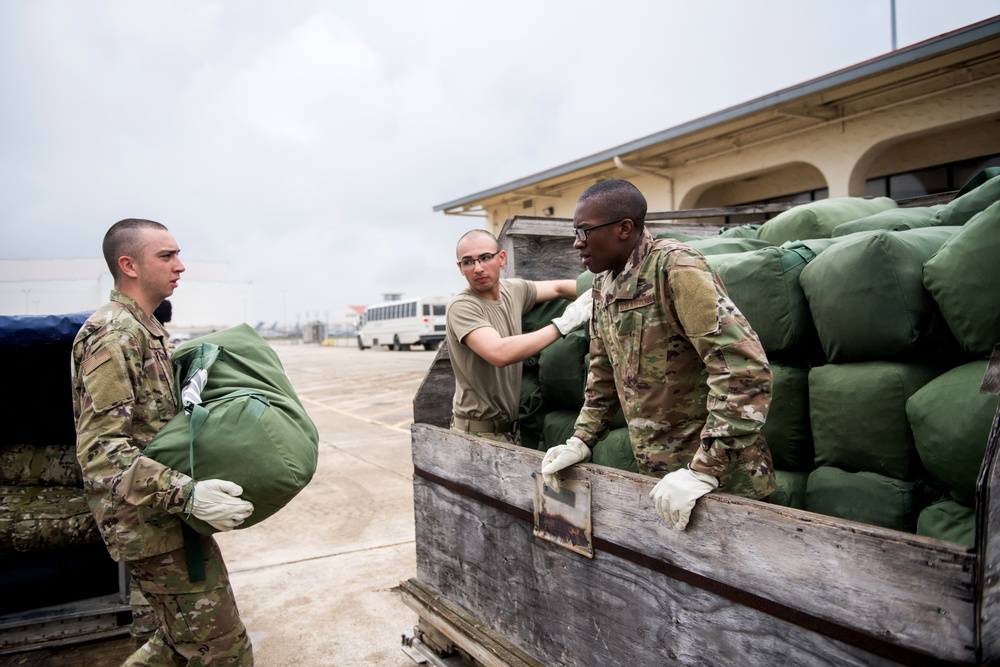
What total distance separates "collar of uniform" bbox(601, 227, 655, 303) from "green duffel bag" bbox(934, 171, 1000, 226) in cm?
97

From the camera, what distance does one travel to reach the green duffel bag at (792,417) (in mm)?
1863

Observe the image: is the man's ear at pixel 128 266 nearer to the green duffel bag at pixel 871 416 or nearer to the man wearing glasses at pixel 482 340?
the man wearing glasses at pixel 482 340

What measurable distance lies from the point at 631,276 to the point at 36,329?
2.73 m

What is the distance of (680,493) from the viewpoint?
4.85ft

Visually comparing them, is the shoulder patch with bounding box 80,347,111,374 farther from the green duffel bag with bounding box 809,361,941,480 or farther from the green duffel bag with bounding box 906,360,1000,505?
the green duffel bag with bounding box 906,360,1000,505

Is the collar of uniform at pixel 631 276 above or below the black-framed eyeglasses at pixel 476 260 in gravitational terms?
below

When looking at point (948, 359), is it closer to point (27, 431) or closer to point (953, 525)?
point (953, 525)

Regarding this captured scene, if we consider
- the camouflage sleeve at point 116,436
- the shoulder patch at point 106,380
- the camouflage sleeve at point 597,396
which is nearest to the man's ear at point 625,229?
the camouflage sleeve at point 597,396

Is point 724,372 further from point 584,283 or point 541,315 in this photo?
point 541,315

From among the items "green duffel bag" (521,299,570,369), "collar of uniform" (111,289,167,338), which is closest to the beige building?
"green duffel bag" (521,299,570,369)

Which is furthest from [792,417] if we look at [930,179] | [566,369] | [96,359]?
[930,179]

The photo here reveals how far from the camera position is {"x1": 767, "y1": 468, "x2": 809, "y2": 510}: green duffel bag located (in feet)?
5.88

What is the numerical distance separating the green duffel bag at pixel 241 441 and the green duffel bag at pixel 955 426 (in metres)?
1.62

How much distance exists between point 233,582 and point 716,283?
3.39m
